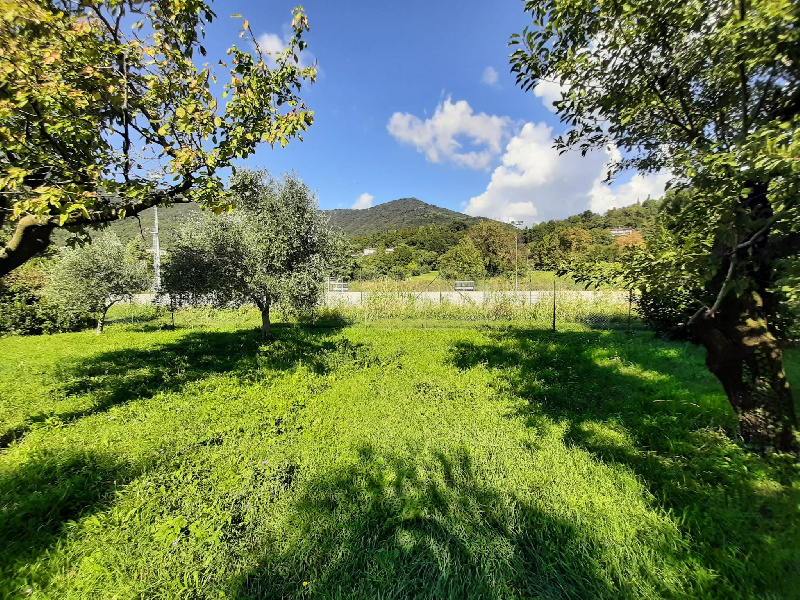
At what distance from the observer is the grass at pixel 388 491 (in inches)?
92.8

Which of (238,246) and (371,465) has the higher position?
(238,246)

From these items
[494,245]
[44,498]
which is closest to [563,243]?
[494,245]

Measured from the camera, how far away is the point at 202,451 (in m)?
3.99

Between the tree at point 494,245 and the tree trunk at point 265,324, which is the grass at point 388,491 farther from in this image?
the tree at point 494,245

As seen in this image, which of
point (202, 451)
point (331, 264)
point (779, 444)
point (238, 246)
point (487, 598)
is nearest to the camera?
point (487, 598)

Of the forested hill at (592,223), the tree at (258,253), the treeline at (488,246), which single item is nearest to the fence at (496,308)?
the tree at (258,253)

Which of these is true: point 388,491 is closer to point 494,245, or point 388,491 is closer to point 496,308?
point 496,308

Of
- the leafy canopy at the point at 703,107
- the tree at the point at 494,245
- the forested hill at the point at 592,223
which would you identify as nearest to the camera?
the leafy canopy at the point at 703,107

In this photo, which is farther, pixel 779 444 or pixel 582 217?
pixel 582 217

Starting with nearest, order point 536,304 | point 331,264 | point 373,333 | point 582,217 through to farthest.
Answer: point 331,264 < point 373,333 < point 536,304 < point 582,217

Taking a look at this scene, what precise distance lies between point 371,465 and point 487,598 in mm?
1801

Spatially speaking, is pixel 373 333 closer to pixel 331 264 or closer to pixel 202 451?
pixel 331 264

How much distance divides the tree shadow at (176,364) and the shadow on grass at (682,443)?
400 cm

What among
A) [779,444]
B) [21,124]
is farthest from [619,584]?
[21,124]
